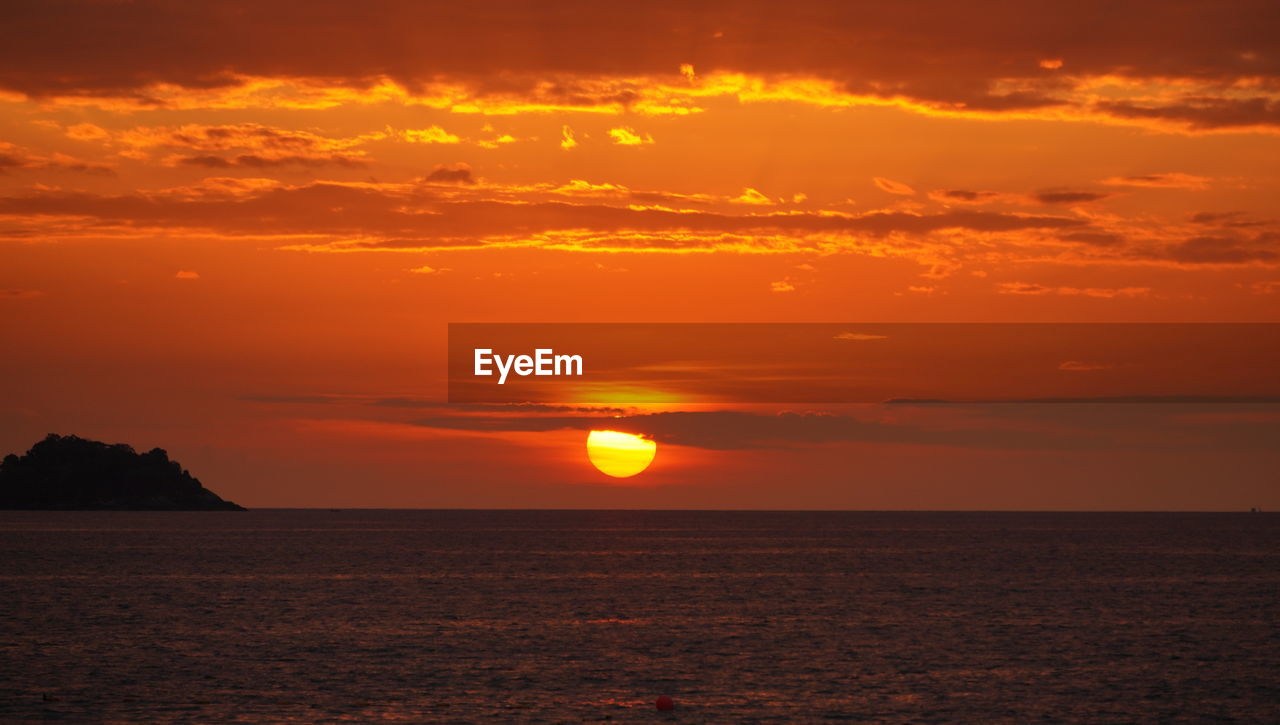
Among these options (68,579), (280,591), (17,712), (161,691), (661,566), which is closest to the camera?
(17,712)

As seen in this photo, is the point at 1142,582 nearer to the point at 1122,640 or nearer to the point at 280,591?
the point at 1122,640

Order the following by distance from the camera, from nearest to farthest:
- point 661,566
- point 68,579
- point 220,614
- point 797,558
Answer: point 220,614 → point 68,579 → point 661,566 → point 797,558

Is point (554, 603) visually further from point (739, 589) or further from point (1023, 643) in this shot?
point (1023, 643)

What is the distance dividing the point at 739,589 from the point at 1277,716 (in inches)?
2791

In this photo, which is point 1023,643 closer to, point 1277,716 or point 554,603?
point 1277,716

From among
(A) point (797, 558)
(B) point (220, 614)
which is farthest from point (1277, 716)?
(A) point (797, 558)

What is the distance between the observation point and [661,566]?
559ft

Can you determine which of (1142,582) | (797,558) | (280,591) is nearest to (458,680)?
(280,591)

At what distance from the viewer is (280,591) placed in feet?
395

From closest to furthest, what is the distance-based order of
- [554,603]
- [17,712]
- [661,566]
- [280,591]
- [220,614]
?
[17,712]
[220,614]
[554,603]
[280,591]
[661,566]

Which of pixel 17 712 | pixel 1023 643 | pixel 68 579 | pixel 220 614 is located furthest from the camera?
pixel 68 579

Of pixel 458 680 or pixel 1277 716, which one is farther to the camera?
pixel 458 680

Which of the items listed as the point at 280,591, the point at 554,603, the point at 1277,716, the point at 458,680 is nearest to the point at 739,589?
the point at 554,603

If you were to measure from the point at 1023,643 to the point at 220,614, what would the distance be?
2198 inches
